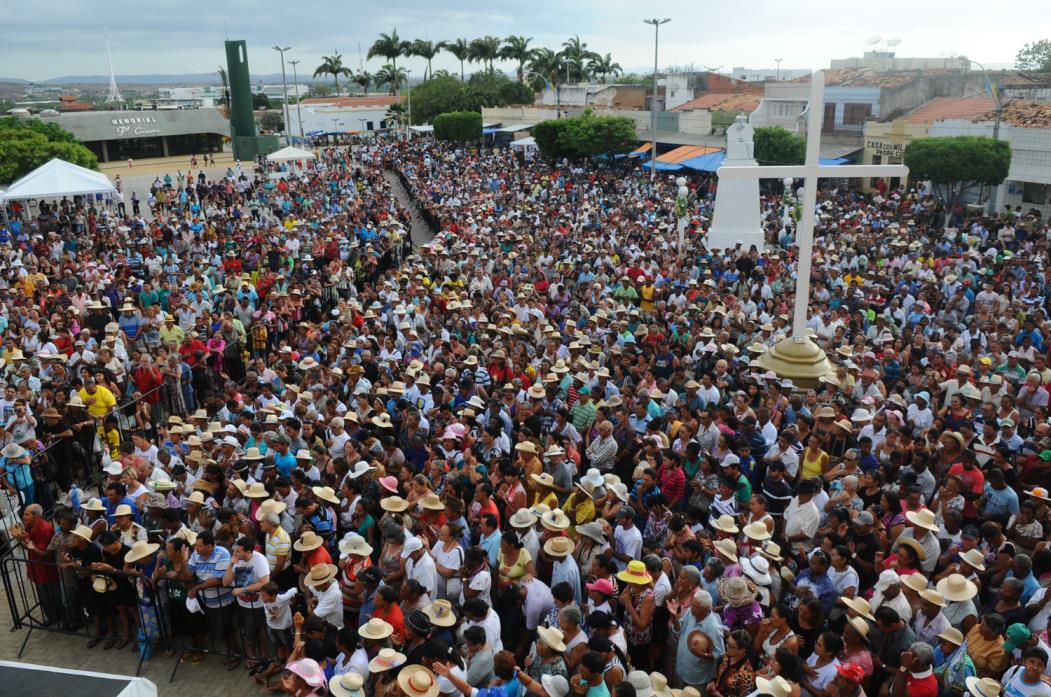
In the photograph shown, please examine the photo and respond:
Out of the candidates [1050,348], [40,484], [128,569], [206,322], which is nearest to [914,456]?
[1050,348]

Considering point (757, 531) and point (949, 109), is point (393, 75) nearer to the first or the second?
point (949, 109)

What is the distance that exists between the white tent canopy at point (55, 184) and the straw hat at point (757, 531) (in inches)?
779

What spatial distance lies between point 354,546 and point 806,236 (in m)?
6.75

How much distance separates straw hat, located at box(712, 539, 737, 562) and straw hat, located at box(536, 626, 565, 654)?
4.84 ft

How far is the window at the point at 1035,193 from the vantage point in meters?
26.0

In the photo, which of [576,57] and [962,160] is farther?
[576,57]

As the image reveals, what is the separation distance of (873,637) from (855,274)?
12917 mm

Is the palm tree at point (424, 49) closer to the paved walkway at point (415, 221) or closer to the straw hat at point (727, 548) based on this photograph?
the paved walkway at point (415, 221)

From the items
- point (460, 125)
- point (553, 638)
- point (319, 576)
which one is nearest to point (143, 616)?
point (319, 576)

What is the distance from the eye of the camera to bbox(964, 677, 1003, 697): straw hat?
14.4ft

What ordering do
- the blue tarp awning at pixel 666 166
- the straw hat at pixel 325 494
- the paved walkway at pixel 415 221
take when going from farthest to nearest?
the blue tarp awning at pixel 666 166 < the paved walkway at pixel 415 221 < the straw hat at pixel 325 494

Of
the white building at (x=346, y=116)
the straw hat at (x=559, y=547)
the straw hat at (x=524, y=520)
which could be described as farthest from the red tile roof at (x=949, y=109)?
the white building at (x=346, y=116)

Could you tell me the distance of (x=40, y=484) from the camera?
30.5 feet

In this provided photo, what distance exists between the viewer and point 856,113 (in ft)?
127
